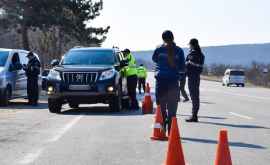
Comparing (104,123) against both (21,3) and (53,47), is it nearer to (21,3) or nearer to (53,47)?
(21,3)

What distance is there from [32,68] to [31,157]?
42.2 feet

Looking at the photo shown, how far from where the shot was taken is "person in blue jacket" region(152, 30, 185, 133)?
40.7 feet

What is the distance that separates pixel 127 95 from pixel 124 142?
8.82 metres

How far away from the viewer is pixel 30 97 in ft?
75.9

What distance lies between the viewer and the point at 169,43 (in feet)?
40.5

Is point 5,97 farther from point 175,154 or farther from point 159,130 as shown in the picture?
point 175,154

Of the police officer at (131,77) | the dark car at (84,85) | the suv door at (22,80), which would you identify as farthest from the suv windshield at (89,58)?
the suv door at (22,80)

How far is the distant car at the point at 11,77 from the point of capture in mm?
21656

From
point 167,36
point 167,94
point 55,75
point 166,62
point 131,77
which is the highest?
point 167,36

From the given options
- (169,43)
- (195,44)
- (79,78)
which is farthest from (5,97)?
(169,43)

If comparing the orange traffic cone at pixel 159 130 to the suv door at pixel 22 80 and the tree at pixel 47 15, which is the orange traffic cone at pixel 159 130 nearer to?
the suv door at pixel 22 80

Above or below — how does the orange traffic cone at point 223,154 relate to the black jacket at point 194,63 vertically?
below

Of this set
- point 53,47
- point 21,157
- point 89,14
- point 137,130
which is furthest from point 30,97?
point 53,47

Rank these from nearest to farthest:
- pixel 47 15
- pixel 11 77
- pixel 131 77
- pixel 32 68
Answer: pixel 131 77 → pixel 11 77 → pixel 32 68 → pixel 47 15
